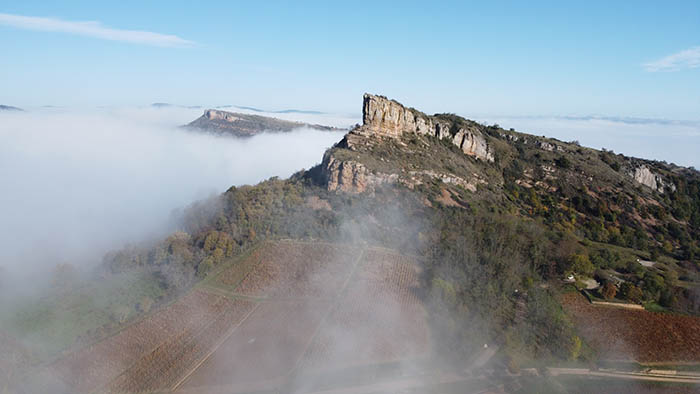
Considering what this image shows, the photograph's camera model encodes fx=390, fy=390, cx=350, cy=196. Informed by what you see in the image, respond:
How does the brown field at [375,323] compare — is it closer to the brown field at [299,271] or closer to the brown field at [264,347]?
the brown field at [264,347]

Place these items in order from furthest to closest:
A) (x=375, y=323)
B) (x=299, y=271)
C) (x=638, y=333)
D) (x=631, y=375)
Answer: (x=299, y=271) → (x=638, y=333) → (x=375, y=323) → (x=631, y=375)

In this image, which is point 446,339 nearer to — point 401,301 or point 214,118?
point 401,301

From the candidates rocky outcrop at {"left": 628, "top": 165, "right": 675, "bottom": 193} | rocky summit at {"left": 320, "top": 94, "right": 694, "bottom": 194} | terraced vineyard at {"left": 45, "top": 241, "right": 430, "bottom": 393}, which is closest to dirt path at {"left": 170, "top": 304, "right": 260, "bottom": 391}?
terraced vineyard at {"left": 45, "top": 241, "right": 430, "bottom": 393}

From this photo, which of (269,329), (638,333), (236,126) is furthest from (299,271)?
(236,126)

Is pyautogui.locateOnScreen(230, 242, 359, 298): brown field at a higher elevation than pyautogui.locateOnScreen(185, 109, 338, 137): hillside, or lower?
lower

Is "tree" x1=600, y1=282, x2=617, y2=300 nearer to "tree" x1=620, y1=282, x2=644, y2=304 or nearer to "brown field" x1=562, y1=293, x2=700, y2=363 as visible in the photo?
"tree" x1=620, y1=282, x2=644, y2=304

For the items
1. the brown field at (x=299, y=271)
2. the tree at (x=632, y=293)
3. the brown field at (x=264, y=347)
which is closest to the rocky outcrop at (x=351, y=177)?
the brown field at (x=299, y=271)

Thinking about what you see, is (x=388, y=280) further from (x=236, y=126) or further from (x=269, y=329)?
(x=236, y=126)

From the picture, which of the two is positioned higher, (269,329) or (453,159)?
(453,159)
